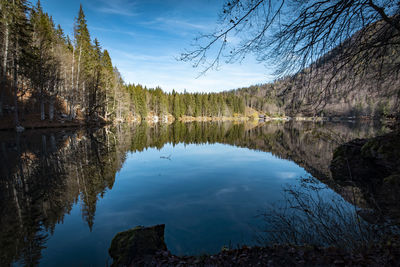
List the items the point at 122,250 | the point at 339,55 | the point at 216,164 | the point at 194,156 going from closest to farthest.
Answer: the point at 122,250
the point at 339,55
the point at 216,164
the point at 194,156

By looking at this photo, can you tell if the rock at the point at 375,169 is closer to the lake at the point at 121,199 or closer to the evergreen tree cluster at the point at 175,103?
the lake at the point at 121,199

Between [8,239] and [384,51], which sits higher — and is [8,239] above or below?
below

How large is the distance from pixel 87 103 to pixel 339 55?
45.2 metres

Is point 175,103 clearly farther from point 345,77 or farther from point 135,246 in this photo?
point 135,246

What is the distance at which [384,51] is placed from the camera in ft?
14.2

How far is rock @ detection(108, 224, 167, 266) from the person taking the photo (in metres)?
3.68

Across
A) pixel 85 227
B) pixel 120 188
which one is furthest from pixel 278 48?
pixel 120 188

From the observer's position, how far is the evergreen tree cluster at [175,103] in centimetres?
7688

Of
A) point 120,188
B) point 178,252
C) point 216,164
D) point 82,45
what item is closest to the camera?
point 178,252

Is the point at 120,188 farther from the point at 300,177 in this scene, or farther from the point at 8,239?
the point at 300,177

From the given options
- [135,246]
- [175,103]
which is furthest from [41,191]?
[175,103]

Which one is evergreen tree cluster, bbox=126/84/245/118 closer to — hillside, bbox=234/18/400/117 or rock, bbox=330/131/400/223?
rock, bbox=330/131/400/223

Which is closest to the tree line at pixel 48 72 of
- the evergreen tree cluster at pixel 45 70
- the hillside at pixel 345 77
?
the evergreen tree cluster at pixel 45 70

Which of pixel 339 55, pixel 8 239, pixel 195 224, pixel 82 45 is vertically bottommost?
pixel 195 224
